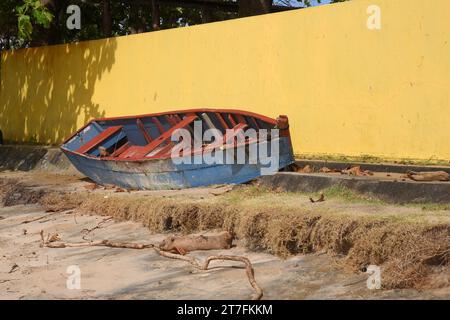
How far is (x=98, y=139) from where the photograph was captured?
1311 centimetres

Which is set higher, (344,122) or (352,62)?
(352,62)

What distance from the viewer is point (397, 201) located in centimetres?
814

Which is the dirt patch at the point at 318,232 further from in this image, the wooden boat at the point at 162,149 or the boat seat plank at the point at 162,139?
the boat seat plank at the point at 162,139

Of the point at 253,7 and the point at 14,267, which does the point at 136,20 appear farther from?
the point at 14,267

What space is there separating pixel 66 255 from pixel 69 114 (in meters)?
7.97

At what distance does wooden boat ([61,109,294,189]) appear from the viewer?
10180 millimetres

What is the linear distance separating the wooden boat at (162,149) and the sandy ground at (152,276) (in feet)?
4.69

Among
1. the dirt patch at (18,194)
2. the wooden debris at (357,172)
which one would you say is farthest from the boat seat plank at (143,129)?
the wooden debris at (357,172)

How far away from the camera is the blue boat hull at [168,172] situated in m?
10.2
